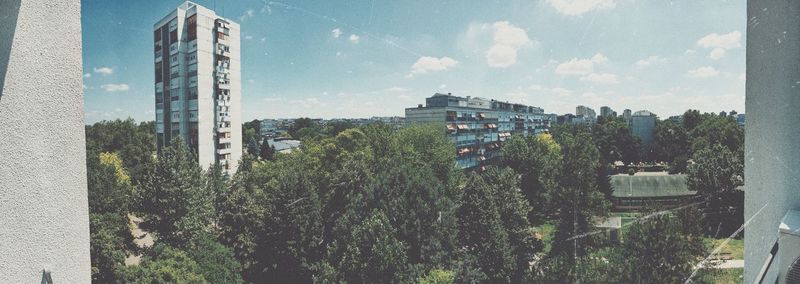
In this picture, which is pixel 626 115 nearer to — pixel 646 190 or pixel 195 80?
pixel 646 190

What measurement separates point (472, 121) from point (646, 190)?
37.9 ft

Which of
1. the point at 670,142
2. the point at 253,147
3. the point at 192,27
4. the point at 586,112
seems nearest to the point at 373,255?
the point at 192,27

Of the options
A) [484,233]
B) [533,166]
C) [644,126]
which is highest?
[644,126]

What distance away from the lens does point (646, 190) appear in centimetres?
1149

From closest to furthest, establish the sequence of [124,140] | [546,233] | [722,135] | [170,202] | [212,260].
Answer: [212,260]
[170,202]
[546,233]
[722,135]
[124,140]

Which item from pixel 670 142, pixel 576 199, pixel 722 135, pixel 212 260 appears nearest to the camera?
pixel 212 260

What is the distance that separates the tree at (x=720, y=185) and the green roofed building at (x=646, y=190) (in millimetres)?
1711

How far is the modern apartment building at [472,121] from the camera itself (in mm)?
20656

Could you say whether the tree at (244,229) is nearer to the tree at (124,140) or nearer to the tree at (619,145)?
the tree at (124,140)

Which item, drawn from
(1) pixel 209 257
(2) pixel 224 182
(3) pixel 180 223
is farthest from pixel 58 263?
(2) pixel 224 182

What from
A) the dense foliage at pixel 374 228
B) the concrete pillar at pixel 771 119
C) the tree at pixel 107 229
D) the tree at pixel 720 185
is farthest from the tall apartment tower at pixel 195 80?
the concrete pillar at pixel 771 119

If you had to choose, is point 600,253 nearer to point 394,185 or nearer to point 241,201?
point 394,185

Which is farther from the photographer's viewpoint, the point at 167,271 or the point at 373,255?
the point at 373,255

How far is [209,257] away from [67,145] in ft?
19.3
